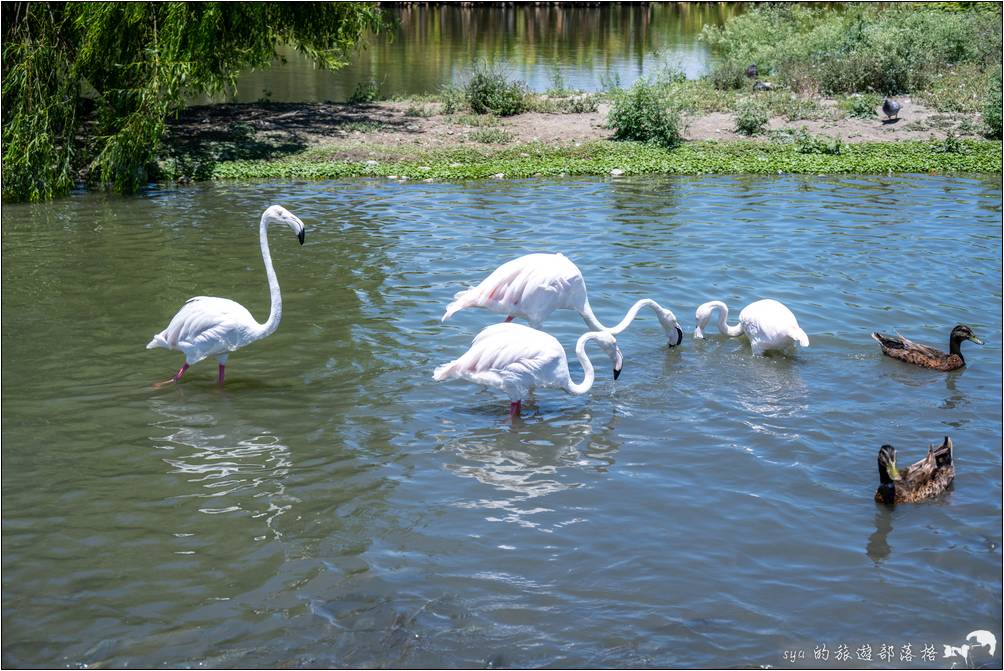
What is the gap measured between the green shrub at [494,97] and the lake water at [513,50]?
2075 millimetres

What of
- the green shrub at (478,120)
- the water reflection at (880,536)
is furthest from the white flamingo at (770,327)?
the green shrub at (478,120)

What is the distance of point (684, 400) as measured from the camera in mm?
8906

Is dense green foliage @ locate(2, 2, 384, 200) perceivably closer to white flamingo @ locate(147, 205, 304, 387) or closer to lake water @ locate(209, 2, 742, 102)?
lake water @ locate(209, 2, 742, 102)

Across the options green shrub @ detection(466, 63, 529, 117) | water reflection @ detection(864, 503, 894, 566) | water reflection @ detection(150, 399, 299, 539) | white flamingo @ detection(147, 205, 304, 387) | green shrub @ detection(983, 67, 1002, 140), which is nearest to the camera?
water reflection @ detection(864, 503, 894, 566)

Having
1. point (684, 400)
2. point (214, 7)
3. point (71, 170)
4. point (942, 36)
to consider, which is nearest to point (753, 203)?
point (684, 400)

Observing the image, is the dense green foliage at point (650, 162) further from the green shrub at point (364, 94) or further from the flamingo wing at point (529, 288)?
the flamingo wing at point (529, 288)

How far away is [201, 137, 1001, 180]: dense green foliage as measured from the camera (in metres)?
17.6

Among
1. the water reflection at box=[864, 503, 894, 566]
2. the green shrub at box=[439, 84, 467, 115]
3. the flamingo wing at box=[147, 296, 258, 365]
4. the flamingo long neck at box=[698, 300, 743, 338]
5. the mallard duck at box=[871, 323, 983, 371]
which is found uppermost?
the green shrub at box=[439, 84, 467, 115]

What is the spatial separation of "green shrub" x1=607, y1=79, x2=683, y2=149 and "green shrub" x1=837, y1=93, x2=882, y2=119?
13.4ft

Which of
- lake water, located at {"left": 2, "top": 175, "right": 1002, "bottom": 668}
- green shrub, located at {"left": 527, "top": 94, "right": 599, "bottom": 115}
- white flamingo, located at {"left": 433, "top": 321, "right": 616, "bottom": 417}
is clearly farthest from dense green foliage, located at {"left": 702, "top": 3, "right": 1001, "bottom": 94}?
white flamingo, located at {"left": 433, "top": 321, "right": 616, "bottom": 417}

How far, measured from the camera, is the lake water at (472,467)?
5.59m

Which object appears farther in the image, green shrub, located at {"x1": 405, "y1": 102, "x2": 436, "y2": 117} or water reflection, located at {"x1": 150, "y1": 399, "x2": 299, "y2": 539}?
green shrub, located at {"x1": 405, "y1": 102, "x2": 436, "y2": 117}

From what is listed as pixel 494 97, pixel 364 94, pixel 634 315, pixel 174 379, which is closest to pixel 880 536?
pixel 634 315

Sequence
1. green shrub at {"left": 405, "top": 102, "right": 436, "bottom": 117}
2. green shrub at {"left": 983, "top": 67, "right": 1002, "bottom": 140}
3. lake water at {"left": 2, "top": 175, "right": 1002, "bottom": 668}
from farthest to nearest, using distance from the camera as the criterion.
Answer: green shrub at {"left": 405, "top": 102, "right": 436, "bottom": 117} < green shrub at {"left": 983, "top": 67, "right": 1002, "bottom": 140} < lake water at {"left": 2, "top": 175, "right": 1002, "bottom": 668}
